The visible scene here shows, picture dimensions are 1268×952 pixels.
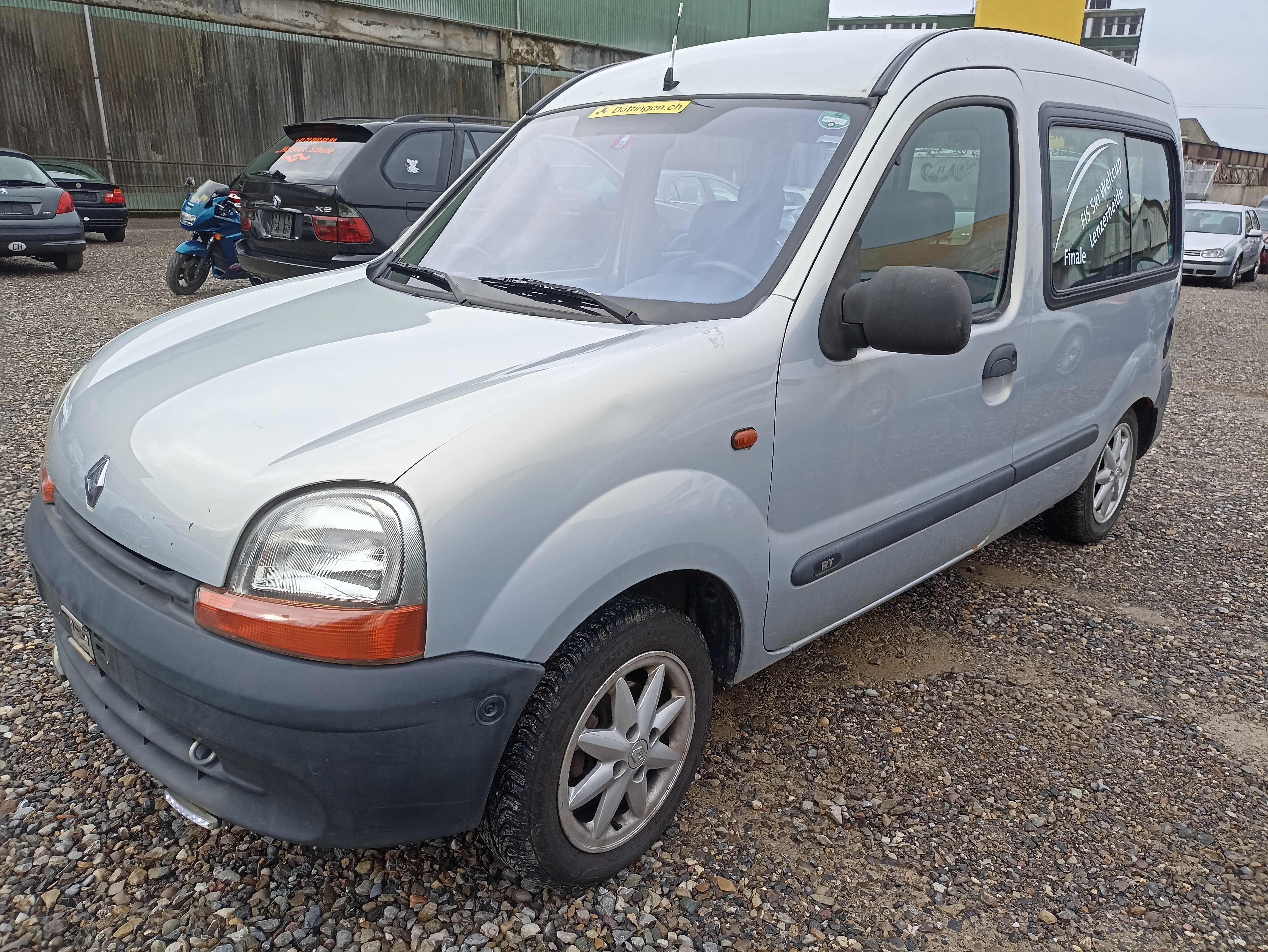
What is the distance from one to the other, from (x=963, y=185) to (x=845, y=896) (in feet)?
6.88

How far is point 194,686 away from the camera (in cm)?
174

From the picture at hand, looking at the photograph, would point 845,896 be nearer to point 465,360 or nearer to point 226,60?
point 465,360

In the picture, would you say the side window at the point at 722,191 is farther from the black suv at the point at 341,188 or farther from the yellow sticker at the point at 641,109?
the black suv at the point at 341,188

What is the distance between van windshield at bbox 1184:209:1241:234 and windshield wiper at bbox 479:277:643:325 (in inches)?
697

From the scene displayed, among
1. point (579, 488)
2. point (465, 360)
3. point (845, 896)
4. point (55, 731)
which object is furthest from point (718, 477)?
point (55, 731)

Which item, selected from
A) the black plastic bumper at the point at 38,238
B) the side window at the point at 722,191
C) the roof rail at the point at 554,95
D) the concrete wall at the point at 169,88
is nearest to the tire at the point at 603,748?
the side window at the point at 722,191

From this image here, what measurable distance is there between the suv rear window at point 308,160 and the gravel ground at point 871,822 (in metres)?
4.57

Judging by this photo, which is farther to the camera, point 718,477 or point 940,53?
point 940,53

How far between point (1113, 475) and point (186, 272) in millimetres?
8705

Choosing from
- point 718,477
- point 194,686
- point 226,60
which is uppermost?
point 226,60

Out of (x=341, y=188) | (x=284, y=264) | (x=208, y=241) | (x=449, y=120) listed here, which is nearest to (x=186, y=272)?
(x=208, y=241)

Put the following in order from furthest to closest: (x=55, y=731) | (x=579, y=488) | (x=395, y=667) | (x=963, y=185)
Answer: (x=963, y=185) < (x=55, y=731) < (x=579, y=488) < (x=395, y=667)

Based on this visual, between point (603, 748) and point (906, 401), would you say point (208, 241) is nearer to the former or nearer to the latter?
point (906, 401)

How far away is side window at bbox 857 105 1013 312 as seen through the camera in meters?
2.56
